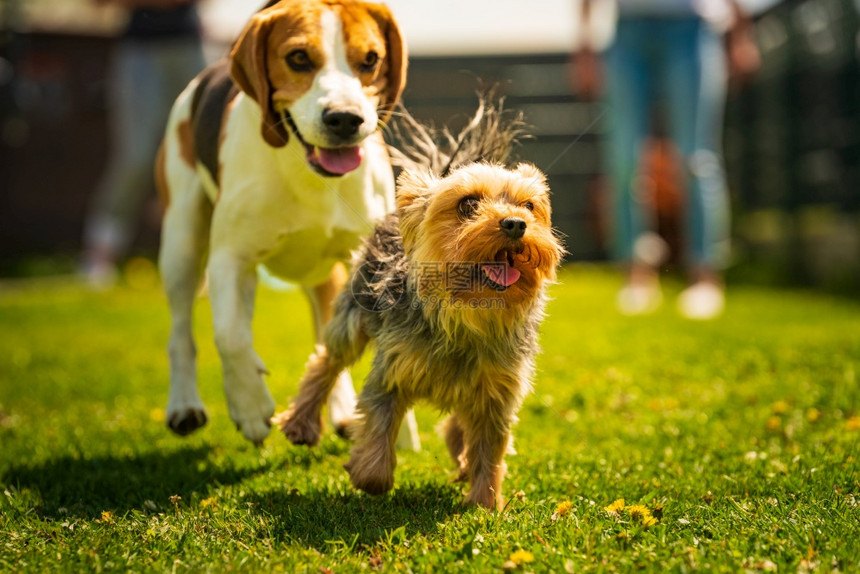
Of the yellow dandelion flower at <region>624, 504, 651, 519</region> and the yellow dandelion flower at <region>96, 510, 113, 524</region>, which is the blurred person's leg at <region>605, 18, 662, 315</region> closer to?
the yellow dandelion flower at <region>624, 504, 651, 519</region>

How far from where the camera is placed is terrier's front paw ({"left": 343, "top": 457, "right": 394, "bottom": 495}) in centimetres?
326

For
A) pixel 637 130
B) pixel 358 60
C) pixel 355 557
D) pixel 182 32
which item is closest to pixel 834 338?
pixel 637 130

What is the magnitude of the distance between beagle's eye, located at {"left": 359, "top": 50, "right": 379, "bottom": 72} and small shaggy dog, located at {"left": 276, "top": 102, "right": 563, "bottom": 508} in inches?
20.2

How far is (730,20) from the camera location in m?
7.38

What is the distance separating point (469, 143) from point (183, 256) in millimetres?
1576

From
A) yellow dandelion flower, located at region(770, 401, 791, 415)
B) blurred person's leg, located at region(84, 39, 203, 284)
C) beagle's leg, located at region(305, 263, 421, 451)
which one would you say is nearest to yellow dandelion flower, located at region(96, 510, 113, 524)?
beagle's leg, located at region(305, 263, 421, 451)

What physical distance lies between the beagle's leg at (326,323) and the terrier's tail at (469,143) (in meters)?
0.78

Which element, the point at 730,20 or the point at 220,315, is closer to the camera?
the point at 220,315

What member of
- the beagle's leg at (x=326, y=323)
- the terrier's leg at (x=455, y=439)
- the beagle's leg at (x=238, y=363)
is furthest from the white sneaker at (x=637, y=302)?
the beagle's leg at (x=238, y=363)

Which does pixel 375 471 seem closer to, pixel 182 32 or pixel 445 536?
pixel 445 536

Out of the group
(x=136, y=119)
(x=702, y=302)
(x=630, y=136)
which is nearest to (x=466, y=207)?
(x=630, y=136)

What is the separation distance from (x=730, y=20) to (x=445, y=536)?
568 cm

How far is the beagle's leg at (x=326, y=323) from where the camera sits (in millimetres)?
4297

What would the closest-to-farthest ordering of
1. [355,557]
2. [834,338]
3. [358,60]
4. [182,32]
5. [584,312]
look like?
[355,557], [358,60], [834,338], [182,32], [584,312]
